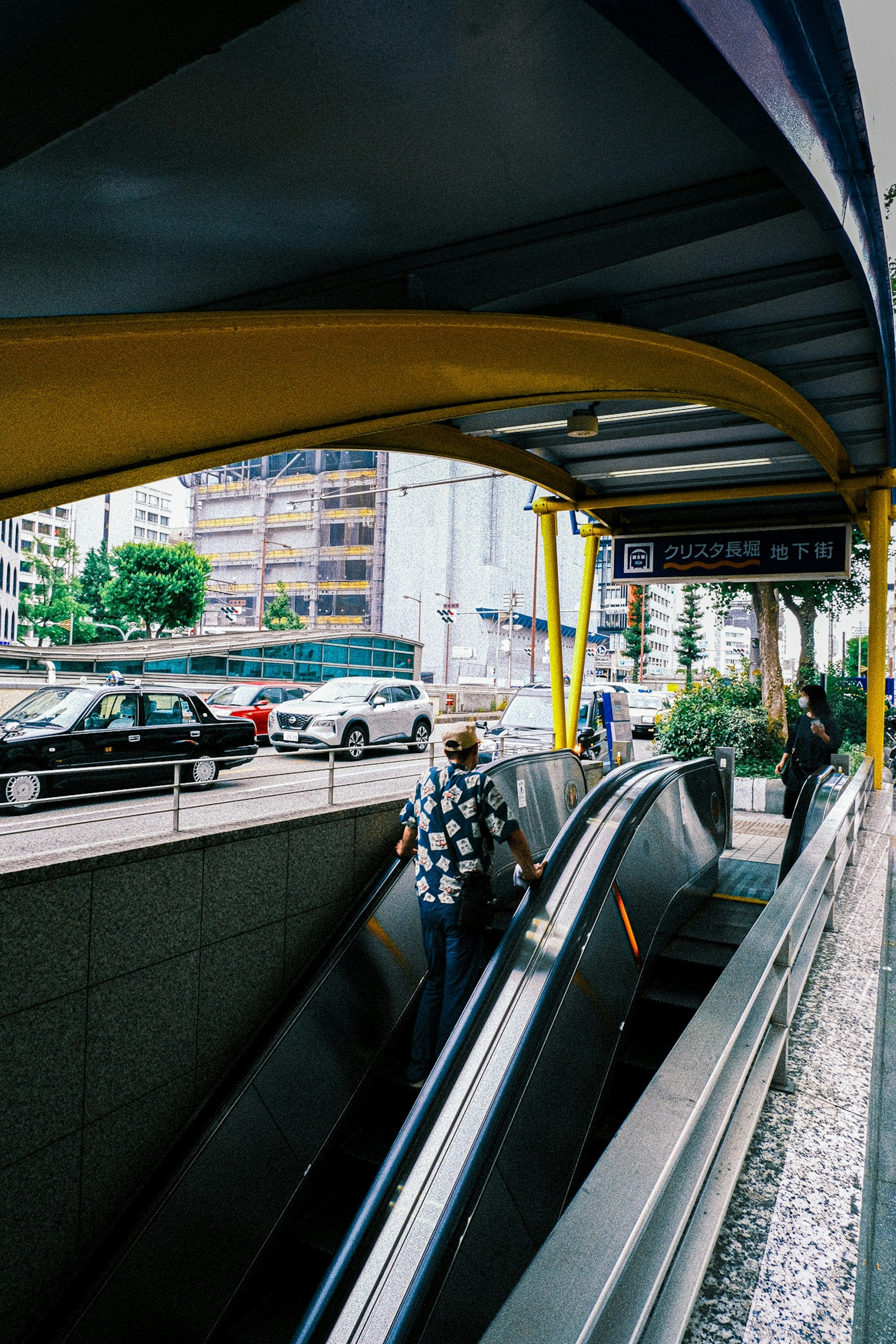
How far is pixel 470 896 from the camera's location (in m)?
4.89

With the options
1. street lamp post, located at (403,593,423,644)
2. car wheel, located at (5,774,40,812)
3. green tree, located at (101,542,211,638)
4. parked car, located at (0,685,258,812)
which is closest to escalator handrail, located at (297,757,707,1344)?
parked car, located at (0,685,258,812)

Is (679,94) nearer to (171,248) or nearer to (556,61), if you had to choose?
(556,61)

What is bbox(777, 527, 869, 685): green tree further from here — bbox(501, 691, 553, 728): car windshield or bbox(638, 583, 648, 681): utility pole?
bbox(638, 583, 648, 681): utility pole

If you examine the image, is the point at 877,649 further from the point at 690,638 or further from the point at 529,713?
the point at 690,638

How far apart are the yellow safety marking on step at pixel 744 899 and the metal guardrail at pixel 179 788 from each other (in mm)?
2913

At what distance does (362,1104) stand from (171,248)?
546cm

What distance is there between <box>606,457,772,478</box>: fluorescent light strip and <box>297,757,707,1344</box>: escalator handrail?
6.08m

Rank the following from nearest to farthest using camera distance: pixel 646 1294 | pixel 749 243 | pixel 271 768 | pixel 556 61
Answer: pixel 646 1294, pixel 556 61, pixel 749 243, pixel 271 768

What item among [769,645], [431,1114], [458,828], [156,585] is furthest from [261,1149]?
[156,585]

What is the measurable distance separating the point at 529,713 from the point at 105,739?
8.45 meters

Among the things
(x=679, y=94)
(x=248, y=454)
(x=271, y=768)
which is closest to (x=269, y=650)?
(x=271, y=768)

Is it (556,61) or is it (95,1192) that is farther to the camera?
(95,1192)

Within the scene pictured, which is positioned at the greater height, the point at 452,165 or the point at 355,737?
the point at 452,165

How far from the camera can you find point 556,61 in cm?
341
